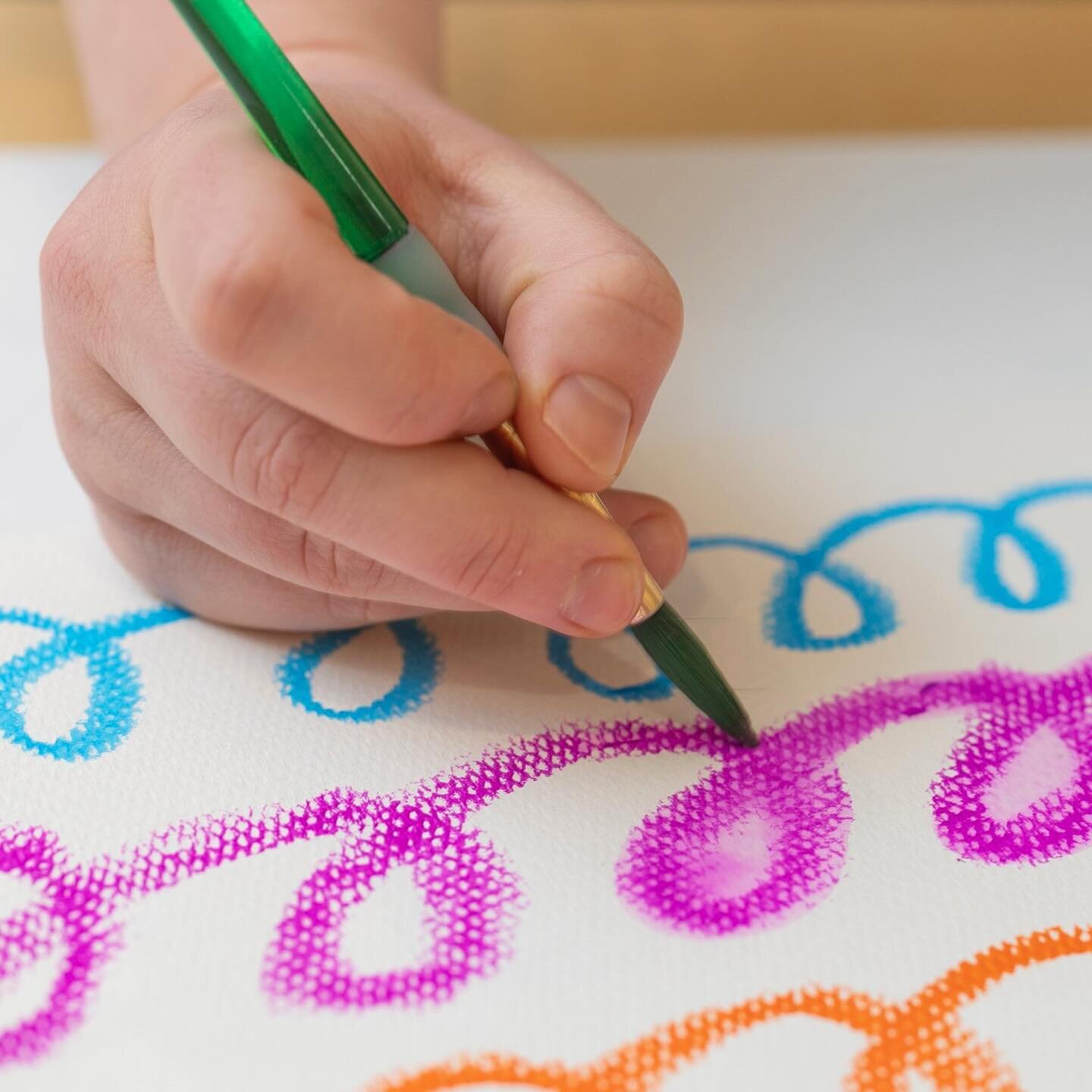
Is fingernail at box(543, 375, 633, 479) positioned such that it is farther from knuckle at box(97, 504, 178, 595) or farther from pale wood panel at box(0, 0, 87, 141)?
pale wood panel at box(0, 0, 87, 141)

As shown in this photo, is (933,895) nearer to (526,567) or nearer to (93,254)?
(526,567)

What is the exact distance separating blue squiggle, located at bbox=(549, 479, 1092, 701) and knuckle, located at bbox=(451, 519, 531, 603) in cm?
9

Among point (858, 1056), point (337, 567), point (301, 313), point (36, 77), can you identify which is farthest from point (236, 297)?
point (36, 77)

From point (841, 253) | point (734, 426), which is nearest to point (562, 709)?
point (734, 426)

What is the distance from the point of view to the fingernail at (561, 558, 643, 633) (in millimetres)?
397

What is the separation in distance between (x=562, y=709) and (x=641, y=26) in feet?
2.28

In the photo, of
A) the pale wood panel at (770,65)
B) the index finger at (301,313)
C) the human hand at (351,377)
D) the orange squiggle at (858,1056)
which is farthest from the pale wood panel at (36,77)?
the orange squiggle at (858,1056)

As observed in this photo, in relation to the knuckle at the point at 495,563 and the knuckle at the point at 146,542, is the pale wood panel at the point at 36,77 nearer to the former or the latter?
the knuckle at the point at 146,542

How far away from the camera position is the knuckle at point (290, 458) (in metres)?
0.37

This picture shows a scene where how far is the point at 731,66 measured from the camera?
0.94 meters

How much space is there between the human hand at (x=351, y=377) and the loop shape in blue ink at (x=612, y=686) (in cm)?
4

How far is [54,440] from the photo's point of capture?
58 centimetres

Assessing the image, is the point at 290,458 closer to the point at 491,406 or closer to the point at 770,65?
the point at 491,406

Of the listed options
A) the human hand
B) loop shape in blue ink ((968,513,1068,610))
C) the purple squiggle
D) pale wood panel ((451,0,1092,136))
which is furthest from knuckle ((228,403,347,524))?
pale wood panel ((451,0,1092,136))
